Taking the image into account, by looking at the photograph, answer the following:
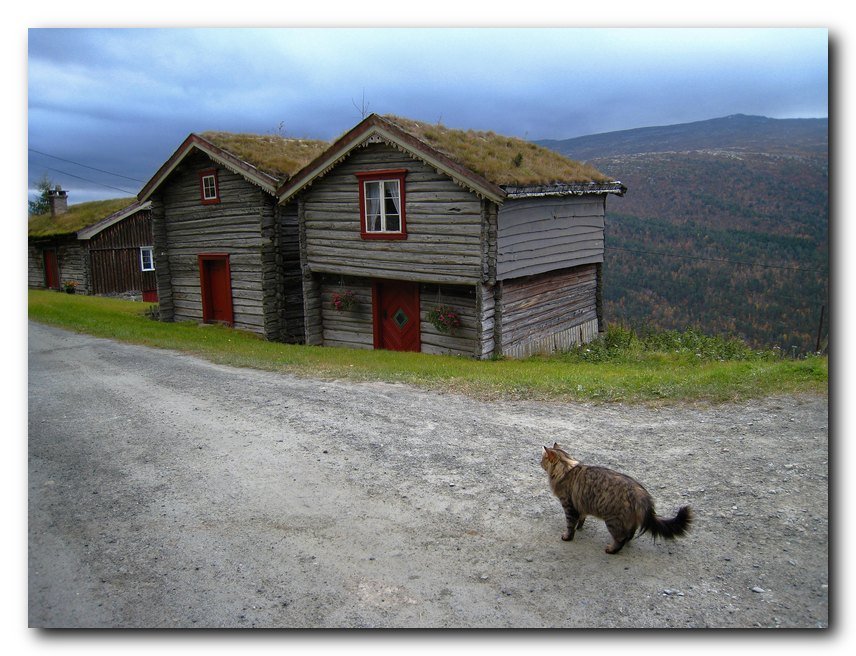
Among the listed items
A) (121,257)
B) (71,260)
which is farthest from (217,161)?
(71,260)

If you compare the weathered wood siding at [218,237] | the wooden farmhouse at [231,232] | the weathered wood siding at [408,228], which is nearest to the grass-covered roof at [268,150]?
the wooden farmhouse at [231,232]

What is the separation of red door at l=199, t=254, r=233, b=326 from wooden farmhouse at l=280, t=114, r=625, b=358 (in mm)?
4761

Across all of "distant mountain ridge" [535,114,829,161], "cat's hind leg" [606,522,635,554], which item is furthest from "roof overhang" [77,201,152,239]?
"cat's hind leg" [606,522,635,554]

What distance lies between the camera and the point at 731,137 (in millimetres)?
10703

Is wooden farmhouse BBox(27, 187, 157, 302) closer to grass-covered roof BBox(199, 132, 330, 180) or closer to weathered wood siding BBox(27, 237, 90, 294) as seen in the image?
weathered wood siding BBox(27, 237, 90, 294)

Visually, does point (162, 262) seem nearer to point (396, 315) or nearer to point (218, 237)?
point (218, 237)

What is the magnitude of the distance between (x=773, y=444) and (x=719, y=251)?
1856 centimetres

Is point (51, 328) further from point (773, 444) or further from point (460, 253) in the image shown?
point (773, 444)

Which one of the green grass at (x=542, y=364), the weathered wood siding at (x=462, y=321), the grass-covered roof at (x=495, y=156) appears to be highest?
the grass-covered roof at (x=495, y=156)

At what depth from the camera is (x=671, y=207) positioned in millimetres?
28828

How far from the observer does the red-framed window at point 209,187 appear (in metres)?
22.6

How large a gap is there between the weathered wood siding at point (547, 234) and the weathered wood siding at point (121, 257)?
2377 centimetres

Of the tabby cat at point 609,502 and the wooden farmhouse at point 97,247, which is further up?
the wooden farmhouse at point 97,247

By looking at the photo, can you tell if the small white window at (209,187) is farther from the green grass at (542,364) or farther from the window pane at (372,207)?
the window pane at (372,207)
